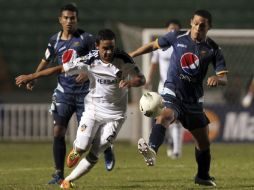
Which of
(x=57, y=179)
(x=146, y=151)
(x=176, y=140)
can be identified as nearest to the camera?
(x=146, y=151)

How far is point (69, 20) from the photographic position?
11.7 meters

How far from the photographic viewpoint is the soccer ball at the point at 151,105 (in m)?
9.77

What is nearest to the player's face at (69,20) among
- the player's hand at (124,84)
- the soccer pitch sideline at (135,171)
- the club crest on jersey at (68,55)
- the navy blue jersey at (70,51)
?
the navy blue jersey at (70,51)

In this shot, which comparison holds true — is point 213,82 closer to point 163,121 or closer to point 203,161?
point 163,121

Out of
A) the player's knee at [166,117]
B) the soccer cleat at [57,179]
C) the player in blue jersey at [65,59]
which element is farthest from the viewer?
the player in blue jersey at [65,59]

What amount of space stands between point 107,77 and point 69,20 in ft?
5.62

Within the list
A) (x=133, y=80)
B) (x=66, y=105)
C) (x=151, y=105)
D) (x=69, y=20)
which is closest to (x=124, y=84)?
(x=133, y=80)

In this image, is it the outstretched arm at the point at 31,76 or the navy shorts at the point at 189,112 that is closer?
the outstretched arm at the point at 31,76

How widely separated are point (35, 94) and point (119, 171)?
1415 cm

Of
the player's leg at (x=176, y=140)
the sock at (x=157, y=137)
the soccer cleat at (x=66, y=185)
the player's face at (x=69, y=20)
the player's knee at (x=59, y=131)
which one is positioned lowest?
the player's leg at (x=176, y=140)

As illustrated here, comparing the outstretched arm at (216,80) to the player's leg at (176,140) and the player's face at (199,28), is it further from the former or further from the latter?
the player's leg at (176,140)

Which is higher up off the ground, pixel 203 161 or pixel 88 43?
pixel 88 43

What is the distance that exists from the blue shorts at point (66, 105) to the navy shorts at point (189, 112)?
5.66 feet

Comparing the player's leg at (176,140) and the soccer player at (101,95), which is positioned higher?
the soccer player at (101,95)
